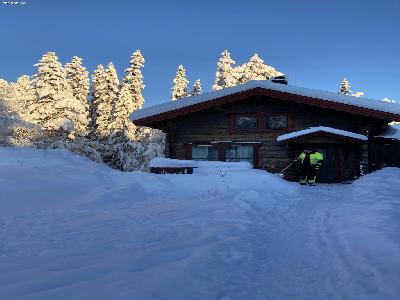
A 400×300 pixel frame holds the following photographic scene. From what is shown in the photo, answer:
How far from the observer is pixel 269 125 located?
1889 cm

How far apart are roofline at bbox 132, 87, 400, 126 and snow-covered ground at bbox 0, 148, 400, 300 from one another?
9396 millimetres

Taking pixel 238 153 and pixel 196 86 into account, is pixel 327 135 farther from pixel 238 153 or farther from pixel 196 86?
pixel 196 86

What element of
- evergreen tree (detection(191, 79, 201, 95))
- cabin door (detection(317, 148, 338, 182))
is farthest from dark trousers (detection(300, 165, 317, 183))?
evergreen tree (detection(191, 79, 201, 95))

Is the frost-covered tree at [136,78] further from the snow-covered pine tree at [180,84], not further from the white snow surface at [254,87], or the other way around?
the white snow surface at [254,87]

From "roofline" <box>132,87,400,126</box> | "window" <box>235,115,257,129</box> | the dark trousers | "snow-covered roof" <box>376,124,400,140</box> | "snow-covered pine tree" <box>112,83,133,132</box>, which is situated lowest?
the dark trousers

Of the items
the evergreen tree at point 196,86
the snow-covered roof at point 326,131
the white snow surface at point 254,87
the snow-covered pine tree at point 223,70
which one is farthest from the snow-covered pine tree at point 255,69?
the snow-covered roof at point 326,131

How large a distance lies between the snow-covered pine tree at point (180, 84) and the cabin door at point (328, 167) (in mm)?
33052

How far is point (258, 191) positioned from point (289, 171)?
31.3ft

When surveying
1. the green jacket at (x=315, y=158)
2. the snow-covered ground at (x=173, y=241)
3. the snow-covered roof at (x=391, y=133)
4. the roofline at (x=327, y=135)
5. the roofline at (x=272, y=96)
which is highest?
the roofline at (x=272, y=96)

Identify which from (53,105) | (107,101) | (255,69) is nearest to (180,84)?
(107,101)

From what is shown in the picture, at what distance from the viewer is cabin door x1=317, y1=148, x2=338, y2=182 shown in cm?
1809

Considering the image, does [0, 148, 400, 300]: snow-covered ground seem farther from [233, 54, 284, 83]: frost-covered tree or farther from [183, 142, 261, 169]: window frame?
[233, 54, 284, 83]: frost-covered tree

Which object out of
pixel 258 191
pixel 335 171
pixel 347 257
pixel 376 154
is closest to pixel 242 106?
pixel 335 171

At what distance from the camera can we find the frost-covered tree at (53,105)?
29781 mm
